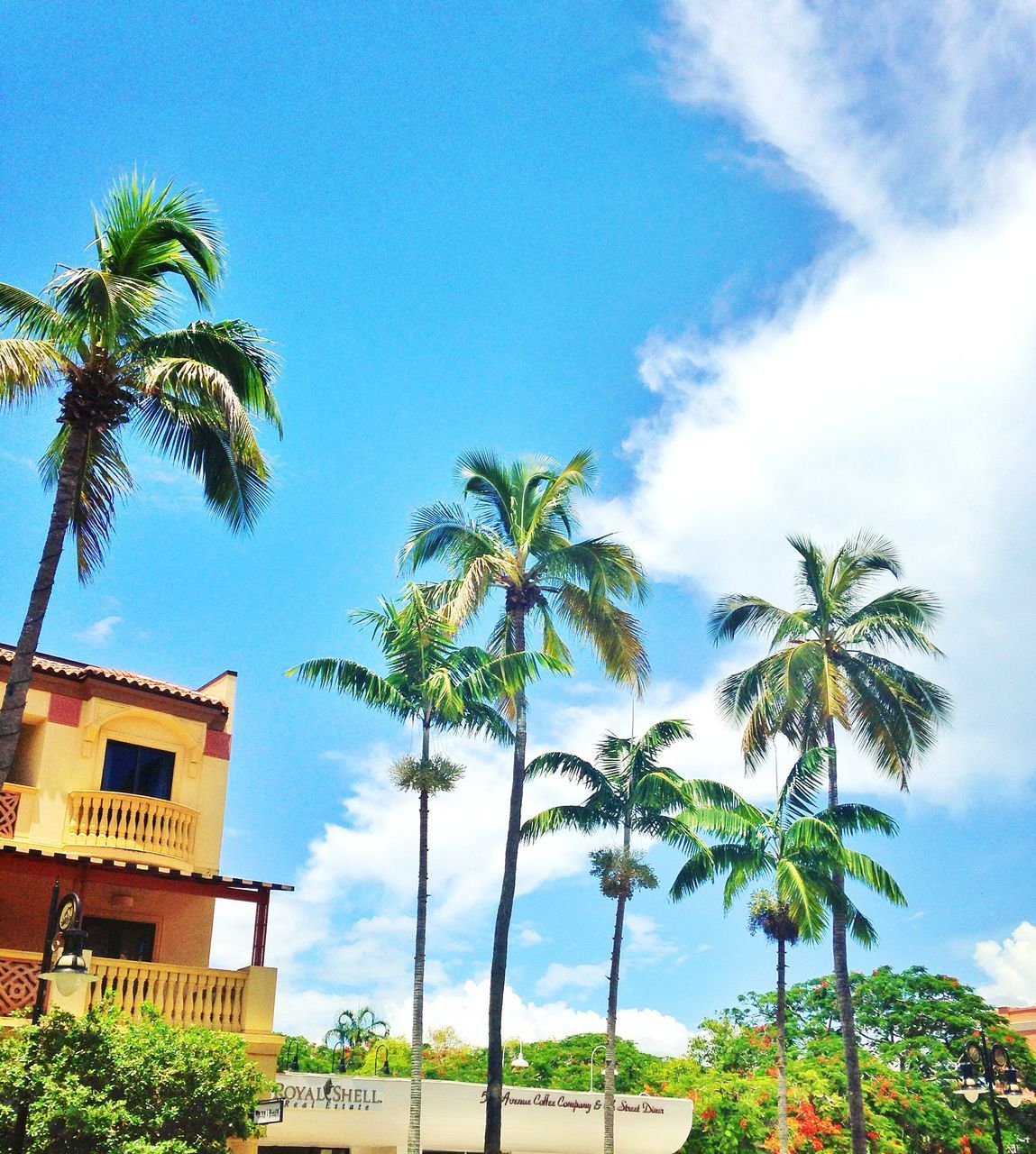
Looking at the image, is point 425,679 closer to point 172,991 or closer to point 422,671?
point 422,671

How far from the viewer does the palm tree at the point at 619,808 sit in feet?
89.1

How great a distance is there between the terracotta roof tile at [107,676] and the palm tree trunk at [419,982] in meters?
4.42

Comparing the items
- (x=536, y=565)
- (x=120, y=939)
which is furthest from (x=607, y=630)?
(x=120, y=939)

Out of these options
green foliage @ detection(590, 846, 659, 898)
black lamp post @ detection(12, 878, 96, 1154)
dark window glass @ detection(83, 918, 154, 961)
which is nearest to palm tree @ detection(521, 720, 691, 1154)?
green foliage @ detection(590, 846, 659, 898)

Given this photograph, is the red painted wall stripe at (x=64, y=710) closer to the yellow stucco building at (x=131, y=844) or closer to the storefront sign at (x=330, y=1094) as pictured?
the yellow stucco building at (x=131, y=844)

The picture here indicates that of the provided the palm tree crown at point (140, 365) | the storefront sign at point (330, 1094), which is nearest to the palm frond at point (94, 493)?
the palm tree crown at point (140, 365)

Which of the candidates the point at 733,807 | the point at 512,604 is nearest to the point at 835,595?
the point at 733,807

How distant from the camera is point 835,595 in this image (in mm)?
32781

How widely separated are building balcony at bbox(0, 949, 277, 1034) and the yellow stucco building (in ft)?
0.06

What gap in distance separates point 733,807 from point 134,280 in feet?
62.1

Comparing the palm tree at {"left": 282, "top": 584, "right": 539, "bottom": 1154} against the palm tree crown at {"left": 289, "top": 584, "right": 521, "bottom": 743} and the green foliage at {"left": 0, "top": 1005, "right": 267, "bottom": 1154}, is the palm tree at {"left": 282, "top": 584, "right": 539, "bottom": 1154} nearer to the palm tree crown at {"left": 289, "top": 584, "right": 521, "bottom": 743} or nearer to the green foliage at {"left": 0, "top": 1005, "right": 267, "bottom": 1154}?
the palm tree crown at {"left": 289, "top": 584, "right": 521, "bottom": 743}

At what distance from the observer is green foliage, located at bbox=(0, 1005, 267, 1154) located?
1456cm

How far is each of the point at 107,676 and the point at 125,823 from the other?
9.11 ft

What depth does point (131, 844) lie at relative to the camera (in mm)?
20922
